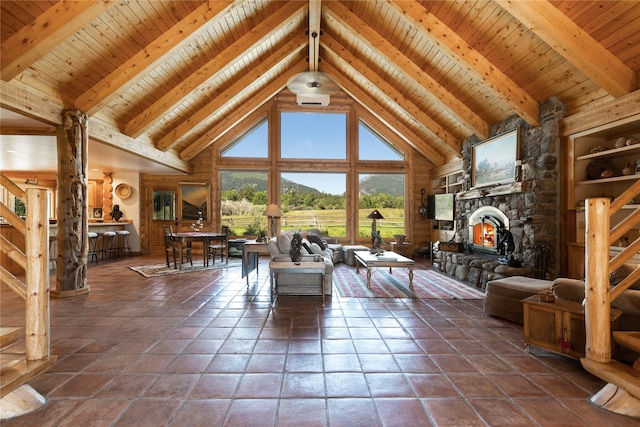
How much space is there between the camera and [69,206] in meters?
4.55

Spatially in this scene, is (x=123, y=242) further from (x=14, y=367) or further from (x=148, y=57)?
(x=14, y=367)

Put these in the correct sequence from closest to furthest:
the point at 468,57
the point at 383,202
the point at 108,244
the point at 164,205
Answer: the point at 468,57, the point at 108,244, the point at 164,205, the point at 383,202

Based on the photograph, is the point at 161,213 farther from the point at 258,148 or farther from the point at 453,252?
the point at 453,252

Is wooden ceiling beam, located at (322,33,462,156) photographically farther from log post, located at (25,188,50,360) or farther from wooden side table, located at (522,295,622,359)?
log post, located at (25,188,50,360)

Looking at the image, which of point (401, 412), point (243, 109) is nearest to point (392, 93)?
point (243, 109)

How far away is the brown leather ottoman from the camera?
342 cm

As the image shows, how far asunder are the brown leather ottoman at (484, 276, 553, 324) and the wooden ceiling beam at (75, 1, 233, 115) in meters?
5.19

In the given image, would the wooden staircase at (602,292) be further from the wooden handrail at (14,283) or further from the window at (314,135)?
the window at (314,135)

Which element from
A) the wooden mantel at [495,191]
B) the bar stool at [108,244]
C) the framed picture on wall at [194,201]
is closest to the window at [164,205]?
the framed picture on wall at [194,201]

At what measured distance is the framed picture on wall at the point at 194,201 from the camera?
374 inches

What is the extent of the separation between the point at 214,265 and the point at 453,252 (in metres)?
5.50

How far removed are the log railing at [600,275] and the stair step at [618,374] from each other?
0.05 meters

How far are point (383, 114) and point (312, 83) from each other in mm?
3985

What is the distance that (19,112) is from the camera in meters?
3.91
